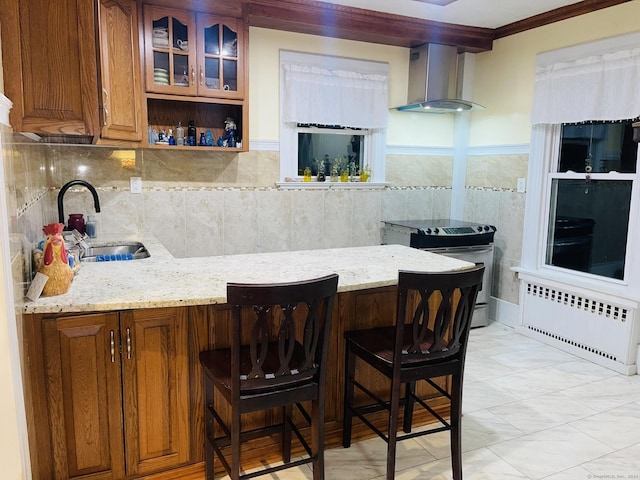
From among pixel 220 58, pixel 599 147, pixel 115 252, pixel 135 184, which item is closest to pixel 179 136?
pixel 135 184

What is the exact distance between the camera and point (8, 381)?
1.46 meters

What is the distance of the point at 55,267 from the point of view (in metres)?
1.84

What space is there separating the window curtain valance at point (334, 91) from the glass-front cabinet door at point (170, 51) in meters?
0.89

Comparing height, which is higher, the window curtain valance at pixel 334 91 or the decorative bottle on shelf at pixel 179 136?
the window curtain valance at pixel 334 91

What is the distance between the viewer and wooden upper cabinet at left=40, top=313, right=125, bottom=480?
5.99 ft

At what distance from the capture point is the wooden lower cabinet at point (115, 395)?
1.84 metres

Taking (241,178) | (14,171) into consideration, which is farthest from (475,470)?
(241,178)

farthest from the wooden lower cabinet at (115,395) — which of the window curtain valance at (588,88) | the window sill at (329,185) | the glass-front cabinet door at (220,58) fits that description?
the window curtain valance at (588,88)

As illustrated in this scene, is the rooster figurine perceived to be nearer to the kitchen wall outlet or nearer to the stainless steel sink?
the stainless steel sink

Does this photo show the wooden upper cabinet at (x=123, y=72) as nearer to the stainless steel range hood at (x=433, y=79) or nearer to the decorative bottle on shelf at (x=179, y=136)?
the decorative bottle on shelf at (x=179, y=136)

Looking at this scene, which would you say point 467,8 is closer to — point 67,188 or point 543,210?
point 543,210

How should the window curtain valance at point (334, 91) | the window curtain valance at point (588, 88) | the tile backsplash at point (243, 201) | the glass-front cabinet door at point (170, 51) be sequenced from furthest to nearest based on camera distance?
the window curtain valance at point (334, 91) < the tile backsplash at point (243, 201) < the window curtain valance at point (588, 88) < the glass-front cabinet door at point (170, 51)

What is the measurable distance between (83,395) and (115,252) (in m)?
1.63

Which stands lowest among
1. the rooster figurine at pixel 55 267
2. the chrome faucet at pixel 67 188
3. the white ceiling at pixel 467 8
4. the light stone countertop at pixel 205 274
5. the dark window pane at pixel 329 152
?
the light stone countertop at pixel 205 274
